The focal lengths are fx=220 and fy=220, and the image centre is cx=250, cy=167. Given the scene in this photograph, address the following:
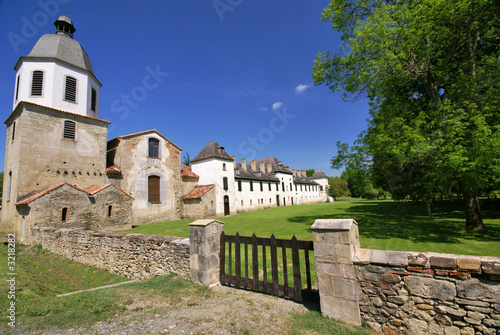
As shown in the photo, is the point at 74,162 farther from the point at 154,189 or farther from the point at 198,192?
the point at 198,192

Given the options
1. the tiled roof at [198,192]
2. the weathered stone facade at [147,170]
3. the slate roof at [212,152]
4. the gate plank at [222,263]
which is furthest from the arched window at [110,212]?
the gate plank at [222,263]

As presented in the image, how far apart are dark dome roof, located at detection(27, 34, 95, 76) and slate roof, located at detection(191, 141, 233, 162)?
14.6 metres

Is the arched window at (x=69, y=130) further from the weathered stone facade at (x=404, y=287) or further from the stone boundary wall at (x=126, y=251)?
the weathered stone facade at (x=404, y=287)

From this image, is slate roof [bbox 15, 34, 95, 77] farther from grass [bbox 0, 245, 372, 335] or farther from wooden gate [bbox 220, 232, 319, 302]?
wooden gate [bbox 220, 232, 319, 302]

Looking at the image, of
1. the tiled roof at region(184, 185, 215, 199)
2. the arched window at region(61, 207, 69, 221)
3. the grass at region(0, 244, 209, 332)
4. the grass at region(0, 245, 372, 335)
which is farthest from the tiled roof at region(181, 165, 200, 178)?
the grass at region(0, 245, 372, 335)

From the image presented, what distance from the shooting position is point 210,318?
4.19 m

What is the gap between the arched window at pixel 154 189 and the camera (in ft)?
77.5

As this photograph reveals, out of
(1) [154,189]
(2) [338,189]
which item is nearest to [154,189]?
(1) [154,189]

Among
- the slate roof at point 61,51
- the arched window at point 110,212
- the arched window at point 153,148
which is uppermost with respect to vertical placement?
the slate roof at point 61,51

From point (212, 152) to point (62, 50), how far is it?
1754cm

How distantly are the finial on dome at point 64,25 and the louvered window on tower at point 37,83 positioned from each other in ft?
19.2

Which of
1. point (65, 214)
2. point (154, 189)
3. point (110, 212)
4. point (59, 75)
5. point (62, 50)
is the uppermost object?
point (62, 50)

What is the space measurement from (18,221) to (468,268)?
22764 millimetres

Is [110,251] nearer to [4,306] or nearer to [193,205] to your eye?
[4,306]
